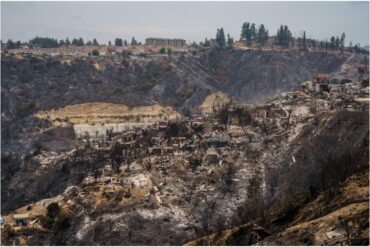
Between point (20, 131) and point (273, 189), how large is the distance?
3489cm

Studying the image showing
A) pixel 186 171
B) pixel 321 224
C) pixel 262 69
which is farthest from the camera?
pixel 262 69

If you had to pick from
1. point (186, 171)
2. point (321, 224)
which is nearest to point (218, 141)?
point (186, 171)

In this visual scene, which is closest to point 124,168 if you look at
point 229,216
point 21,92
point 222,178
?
point 222,178

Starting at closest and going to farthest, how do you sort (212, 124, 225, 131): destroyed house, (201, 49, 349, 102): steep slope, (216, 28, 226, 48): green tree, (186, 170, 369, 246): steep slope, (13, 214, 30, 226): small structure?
(186, 170, 369, 246): steep slope
(13, 214, 30, 226): small structure
(212, 124, 225, 131): destroyed house
(201, 49, 349, 102): steep slope
(216, 28, 226, 48): green tree

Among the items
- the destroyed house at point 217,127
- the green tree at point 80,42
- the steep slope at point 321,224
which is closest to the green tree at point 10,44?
the green tree at point 80,42

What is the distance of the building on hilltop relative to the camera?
313 ft

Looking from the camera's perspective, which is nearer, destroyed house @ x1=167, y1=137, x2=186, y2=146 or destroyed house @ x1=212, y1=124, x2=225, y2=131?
destroyed house @ x1=167, y1=137, x2=186, y2=146

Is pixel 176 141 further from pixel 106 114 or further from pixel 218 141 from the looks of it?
pixel 106 114

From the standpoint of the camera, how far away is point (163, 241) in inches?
1168

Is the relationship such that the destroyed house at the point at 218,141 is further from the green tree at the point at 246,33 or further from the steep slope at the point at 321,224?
the green tree at the point at 246,33

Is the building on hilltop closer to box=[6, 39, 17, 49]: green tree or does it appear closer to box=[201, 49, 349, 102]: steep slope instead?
box=[201, 49, 349, 102]: steep slope

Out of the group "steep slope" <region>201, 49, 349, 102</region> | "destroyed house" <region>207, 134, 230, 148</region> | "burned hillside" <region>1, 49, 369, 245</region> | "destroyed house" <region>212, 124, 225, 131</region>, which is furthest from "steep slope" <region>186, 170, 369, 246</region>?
"steep slope" <region>201, 49, 349, 102</region>

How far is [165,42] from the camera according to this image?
96.5m

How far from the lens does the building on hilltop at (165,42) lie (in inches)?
3761
